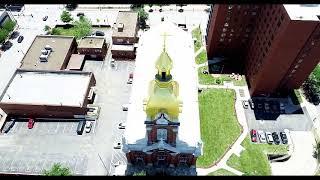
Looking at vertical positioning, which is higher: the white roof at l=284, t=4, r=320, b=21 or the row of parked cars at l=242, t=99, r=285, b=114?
the white roof at l=284, t=4, r=320, b=21

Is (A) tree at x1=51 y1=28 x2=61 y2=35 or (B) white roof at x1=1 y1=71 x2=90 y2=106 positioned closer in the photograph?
(B) white roof at x1=1 y1=71 x2=90 y2=106

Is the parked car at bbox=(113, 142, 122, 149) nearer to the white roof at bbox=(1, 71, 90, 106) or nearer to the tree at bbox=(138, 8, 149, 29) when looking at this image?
the white roof at bbox=(1, 71, 90, 106)

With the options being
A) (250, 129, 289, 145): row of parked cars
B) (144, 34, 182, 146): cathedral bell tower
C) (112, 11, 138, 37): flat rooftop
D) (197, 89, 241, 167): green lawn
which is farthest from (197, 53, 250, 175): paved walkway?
(112, 11, 138, 37): flat rooftop

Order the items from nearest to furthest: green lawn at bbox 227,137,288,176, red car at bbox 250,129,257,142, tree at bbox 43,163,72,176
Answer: tree at bbox 43,163,72,176 < green lawn at bbox 227,137,288,176 < red car at bbox 250,129,257,142

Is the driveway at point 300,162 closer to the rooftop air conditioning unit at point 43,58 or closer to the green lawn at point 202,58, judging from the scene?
the green lawn at point 202,58

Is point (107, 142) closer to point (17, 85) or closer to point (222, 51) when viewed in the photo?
point (17, 85)

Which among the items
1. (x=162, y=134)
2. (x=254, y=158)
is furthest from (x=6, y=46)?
(x=254, y=158)

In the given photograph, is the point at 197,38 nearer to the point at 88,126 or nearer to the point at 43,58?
the point at 88,126
